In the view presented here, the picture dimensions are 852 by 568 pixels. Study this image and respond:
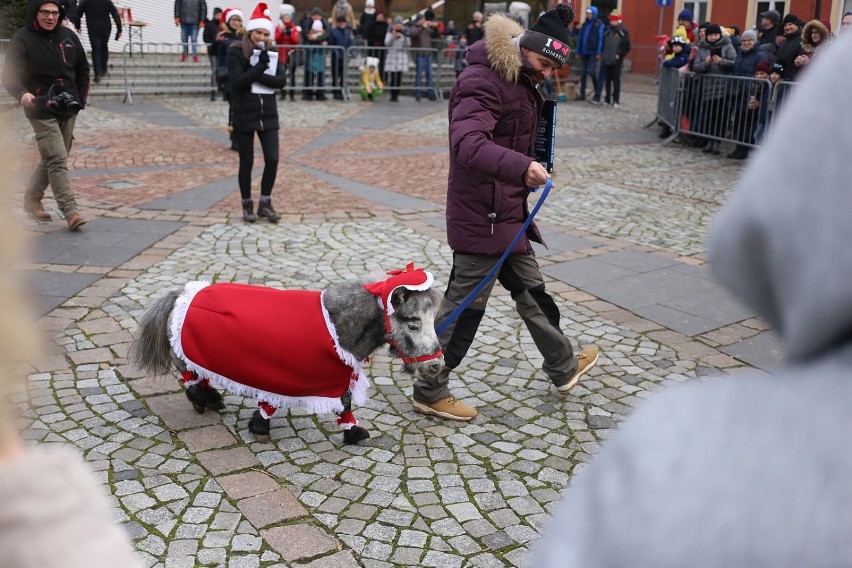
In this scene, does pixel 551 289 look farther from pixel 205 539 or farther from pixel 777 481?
pixel 777 481

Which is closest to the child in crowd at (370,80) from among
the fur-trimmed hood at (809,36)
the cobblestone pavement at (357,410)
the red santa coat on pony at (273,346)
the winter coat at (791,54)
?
the winter coat at (791,54)

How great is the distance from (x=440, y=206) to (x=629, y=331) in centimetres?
423

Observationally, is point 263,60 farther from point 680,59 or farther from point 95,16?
point 95,16

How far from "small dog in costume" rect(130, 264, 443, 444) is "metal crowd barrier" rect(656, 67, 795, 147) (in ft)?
33.6

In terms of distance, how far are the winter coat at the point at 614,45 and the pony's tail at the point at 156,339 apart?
714 inches

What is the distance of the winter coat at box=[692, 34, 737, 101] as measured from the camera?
14.4 m

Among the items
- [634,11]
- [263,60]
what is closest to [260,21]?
[263,60]

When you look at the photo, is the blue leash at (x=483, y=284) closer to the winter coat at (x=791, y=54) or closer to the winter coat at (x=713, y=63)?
the winter coat at (x=791, y=54)

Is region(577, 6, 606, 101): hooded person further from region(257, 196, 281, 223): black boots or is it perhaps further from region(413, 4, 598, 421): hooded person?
region(413, 4, 598, 421): hooded person

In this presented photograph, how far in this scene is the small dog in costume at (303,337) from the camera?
434 cm

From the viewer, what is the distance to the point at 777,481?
32.0 inches

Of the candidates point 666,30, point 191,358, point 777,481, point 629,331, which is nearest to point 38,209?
point 191,358

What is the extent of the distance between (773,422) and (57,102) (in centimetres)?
853

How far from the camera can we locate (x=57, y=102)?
822cm
